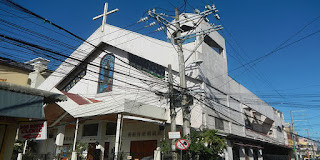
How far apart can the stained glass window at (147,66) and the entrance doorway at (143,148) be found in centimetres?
572

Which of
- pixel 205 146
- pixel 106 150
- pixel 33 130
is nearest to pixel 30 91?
pixel 33 130

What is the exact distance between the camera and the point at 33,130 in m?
8.51

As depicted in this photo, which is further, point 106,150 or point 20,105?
point 106,150

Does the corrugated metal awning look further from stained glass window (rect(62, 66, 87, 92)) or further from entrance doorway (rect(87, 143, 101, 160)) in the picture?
stained glass window (rect(62, 66, 87, 92))

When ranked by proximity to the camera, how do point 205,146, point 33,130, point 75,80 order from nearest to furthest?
point 33,130 < point 205,146 < point 75,80

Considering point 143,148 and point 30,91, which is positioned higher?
point 30,91

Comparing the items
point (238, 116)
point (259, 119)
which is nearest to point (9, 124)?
point (238, 116)

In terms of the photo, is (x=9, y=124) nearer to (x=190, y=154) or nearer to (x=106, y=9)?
(x=190, y=154)

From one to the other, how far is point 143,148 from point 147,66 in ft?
23.3

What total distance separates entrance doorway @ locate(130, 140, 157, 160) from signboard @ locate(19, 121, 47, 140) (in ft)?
33.4

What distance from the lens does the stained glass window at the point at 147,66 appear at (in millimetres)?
20016

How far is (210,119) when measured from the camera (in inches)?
731

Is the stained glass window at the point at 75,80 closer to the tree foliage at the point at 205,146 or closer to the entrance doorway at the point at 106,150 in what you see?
the entrance doorway at the point at 106,150

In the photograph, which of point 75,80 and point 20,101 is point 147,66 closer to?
point 75,80
